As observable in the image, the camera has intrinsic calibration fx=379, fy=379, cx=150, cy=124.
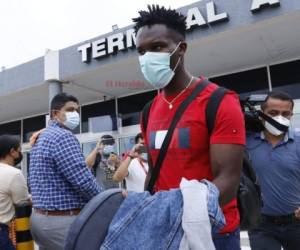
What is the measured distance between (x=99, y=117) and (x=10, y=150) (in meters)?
6.53

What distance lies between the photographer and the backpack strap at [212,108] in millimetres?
1570

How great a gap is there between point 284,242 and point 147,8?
77.3 inches

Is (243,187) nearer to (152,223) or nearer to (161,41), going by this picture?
(152,223)

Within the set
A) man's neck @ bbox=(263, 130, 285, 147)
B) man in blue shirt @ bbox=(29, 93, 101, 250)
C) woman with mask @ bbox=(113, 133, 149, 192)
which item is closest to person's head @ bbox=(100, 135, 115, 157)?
woman with mask @ bbox=(113, 133, 149, 192)

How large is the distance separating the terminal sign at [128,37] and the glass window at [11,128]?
5770 millimetres

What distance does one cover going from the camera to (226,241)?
5.43ft

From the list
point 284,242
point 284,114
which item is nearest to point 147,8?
point 284,114

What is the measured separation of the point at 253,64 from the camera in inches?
311

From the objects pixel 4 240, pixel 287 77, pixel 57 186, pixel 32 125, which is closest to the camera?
pixel 57 186

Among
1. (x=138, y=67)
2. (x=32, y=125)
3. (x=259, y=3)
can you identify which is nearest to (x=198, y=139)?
(x=259, y=3)

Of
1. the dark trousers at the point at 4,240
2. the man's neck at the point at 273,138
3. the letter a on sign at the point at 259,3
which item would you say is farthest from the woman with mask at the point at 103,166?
the letter a on sign at the point at 259,3

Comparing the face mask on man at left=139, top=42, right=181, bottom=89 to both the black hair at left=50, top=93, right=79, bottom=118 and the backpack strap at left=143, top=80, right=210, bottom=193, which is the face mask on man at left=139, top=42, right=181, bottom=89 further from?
the black hair at left=50, top=93, right=79, bottom=118

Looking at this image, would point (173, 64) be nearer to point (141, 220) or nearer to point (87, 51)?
point (141, 220)

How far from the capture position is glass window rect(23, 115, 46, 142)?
11.9 metres
